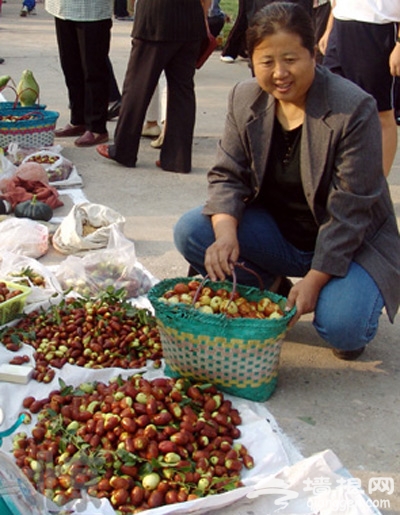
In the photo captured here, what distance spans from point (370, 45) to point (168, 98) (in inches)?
63.5

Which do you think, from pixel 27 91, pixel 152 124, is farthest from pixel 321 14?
pixel 27 91

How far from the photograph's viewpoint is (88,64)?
5.61 m

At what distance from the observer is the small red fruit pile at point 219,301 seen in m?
2.64

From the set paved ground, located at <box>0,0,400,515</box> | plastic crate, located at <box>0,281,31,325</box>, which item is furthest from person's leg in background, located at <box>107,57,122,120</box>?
plastic crate, located at <box>0,281,31,325</box>

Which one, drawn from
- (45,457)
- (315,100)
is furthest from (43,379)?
(315,100)

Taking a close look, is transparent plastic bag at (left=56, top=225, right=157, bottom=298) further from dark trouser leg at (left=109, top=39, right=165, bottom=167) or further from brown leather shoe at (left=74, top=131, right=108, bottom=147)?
brown leather shoe at (left=74, top=131, right=108, bottom=147)

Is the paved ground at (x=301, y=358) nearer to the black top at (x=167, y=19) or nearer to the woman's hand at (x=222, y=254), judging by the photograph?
the woman's hand at (x=222, y=254)

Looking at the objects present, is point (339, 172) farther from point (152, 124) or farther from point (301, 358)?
point (152, 124)

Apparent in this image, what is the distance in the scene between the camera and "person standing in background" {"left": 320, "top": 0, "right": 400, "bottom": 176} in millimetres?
4102

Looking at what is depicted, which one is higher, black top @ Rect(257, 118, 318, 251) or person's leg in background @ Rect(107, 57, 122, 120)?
black top @ Rect(257, 118, 318, 251)

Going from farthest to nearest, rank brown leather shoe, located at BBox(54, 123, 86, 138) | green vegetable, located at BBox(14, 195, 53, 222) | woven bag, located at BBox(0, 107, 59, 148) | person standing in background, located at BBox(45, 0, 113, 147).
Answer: brown leather shoe, located at BBox(54, 123, 86, 138), person standing in background, located at BBox(45, 0, 113, 147), woven bag, located at BBox(0, 107, 59, 148), green vegetable, located at BBox(14, 195, 53, 222)

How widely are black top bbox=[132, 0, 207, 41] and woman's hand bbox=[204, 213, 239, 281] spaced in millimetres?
2482

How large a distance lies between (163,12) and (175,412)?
3.29 m

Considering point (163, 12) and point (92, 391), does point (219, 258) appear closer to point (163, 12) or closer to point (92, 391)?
point (92, 391)
